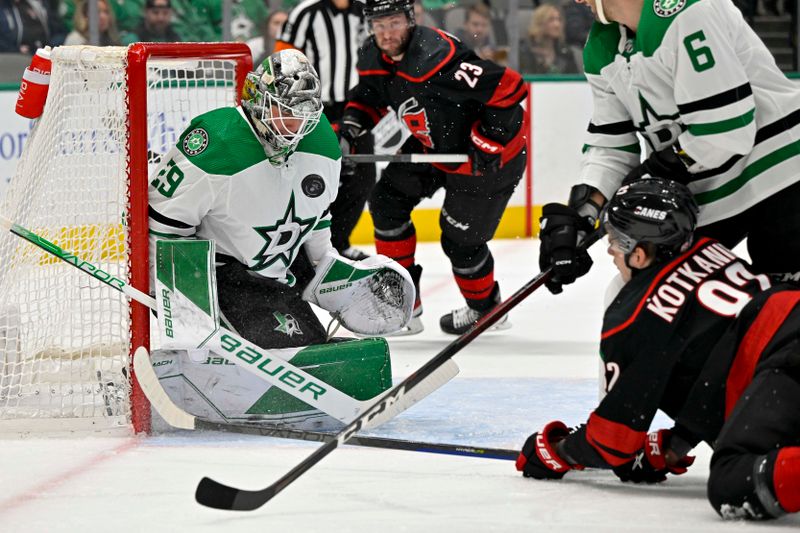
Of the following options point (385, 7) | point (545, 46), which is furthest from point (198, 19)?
point (385, 7)

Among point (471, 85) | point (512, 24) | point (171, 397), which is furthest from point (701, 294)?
point (512, 24)

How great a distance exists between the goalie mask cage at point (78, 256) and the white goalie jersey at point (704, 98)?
0.98 meters

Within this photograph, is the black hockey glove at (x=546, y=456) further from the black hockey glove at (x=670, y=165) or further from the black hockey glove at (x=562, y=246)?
the black hockey glove at (x=670, y=165)

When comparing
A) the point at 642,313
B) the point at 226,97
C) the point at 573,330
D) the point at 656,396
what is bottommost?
the point at 573,330

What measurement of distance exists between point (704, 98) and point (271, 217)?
1028 millimetres

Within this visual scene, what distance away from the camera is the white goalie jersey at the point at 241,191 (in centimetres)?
279

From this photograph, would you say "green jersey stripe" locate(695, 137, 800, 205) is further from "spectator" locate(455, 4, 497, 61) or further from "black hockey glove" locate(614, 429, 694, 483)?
"spectator" locate(455, 4, 497, 61)

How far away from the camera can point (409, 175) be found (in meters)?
4.38

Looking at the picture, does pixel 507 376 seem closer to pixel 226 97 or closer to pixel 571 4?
pixel 226 97

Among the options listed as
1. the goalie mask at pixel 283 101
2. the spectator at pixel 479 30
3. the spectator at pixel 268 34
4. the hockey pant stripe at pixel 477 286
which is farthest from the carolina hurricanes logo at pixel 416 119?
the spectator at pixel 479 30

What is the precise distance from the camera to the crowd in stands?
20.8 ft

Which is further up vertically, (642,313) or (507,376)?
(642,313)

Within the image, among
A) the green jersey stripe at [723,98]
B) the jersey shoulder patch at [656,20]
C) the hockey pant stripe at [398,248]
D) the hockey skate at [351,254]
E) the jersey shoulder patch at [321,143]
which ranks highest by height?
the jersey shoulder patch at [656,20]

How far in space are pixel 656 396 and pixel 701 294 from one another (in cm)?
19
